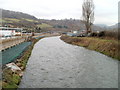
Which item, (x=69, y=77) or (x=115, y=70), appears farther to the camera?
(x=115, y=70)

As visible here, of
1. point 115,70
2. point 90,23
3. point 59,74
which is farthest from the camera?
point 90,23

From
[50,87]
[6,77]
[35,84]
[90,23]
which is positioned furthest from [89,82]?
[90,23]

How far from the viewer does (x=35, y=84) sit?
1245cm

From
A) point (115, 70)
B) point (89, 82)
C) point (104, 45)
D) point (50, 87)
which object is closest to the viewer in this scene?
point (50, 87)

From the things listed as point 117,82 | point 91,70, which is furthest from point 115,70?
point 117,82

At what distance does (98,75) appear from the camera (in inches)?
585

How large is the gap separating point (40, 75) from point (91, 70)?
578 centimetres

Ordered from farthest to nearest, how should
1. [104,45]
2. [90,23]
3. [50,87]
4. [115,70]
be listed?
[90,23]
[104,45]
[115,70]
[50,87]

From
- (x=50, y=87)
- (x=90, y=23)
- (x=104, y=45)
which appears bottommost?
(x=50, y=87)

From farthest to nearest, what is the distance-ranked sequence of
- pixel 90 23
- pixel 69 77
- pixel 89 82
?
1. pixel 90 23
2. pixel 69 77
3. pixel 89 82

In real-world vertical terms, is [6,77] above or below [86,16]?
below

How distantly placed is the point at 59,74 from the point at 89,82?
3540 mm

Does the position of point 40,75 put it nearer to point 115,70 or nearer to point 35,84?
point 35,84

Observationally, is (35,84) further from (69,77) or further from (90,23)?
(90,23)
